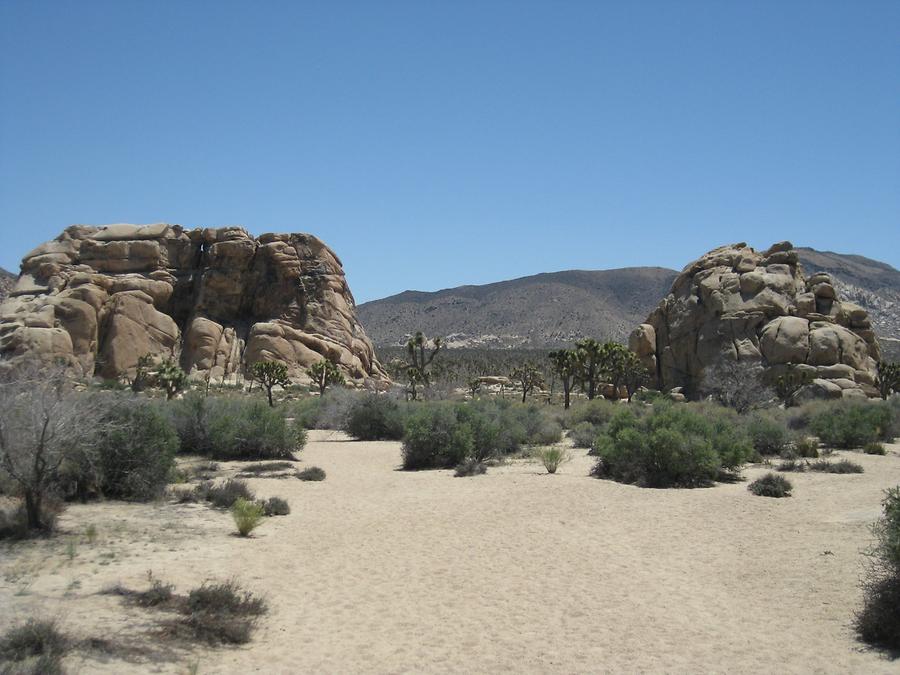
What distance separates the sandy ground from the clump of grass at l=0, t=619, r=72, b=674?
27 cm

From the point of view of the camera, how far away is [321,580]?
11211 mm

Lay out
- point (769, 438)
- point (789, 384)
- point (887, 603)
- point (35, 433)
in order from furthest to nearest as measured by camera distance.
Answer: point (789, 384) < point (769, 438) < point (35, 433) < point (887, 603)

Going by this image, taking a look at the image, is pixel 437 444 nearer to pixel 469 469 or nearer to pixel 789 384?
pixel 469 469

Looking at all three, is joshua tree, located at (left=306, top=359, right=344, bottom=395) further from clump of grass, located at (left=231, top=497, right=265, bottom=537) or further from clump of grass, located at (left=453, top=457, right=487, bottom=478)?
clump of grass, located at (left=231, top=497, right=265, bottom=537)

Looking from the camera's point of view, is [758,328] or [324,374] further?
[324,374]

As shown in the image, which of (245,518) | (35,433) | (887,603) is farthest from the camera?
(245,518)

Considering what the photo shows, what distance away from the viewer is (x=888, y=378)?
141 ft

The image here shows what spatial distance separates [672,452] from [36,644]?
1566 centimetres

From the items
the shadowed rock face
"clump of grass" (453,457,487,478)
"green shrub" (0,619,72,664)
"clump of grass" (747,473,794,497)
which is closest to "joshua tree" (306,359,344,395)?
the shadowed rock face

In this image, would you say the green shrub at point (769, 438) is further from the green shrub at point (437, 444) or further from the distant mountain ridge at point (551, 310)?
the distant mountain ridge at point (551, 310)

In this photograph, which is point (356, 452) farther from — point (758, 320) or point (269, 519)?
point (758, 320)

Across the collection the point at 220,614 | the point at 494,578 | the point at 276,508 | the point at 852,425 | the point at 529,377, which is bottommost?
the point at 494,578

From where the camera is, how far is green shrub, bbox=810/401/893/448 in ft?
89.0

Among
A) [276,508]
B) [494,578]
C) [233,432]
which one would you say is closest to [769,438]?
[494,578]
